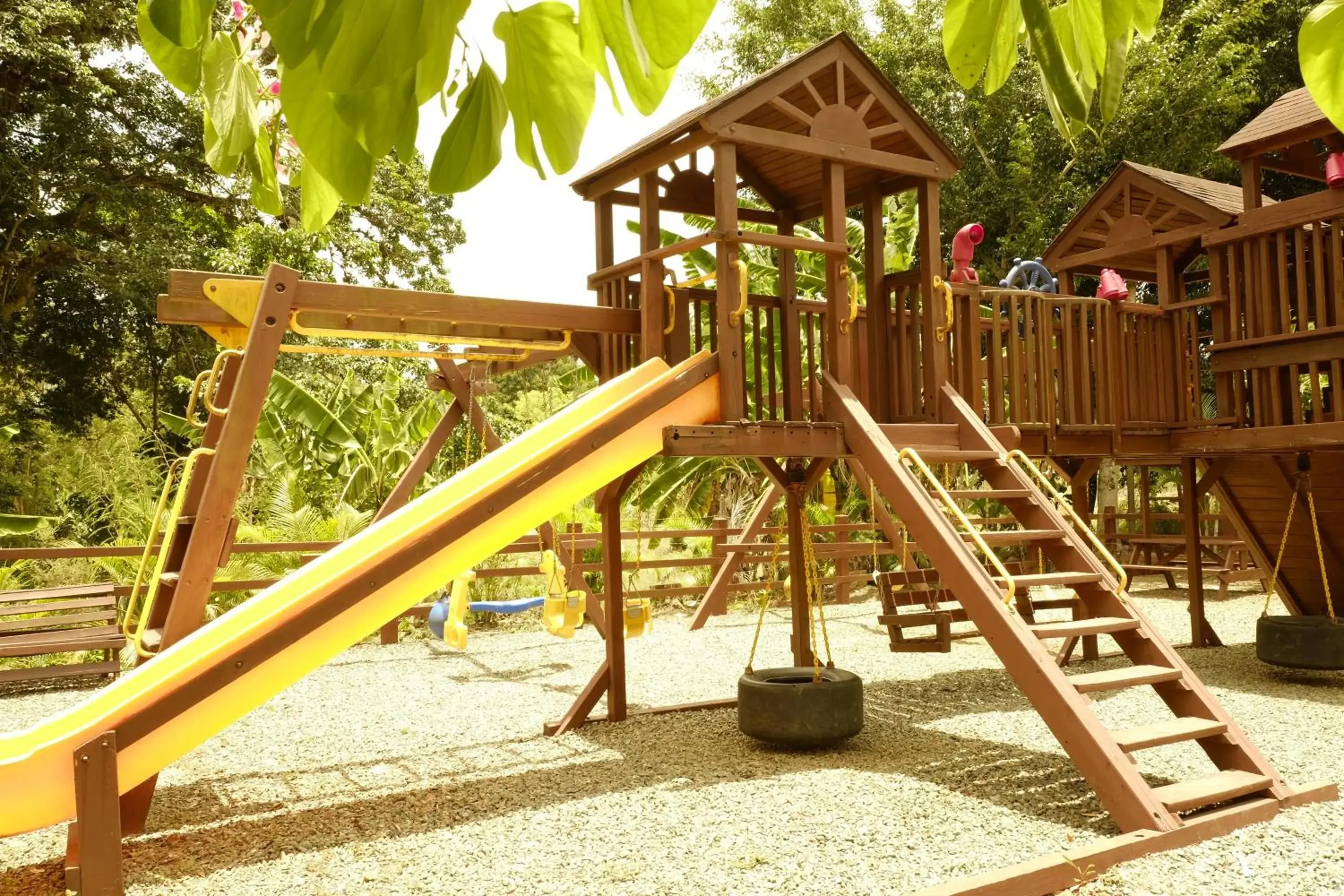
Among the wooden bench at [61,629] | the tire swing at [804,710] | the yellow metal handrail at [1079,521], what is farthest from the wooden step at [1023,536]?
the wooden bench at [61,629]

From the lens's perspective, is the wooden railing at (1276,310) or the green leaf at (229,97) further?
the wooden railing at (1276,310)

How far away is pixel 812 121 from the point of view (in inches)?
276

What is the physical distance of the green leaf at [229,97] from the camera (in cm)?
116

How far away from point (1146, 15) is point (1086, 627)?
501 cm

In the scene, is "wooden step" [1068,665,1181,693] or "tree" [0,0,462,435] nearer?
"wooden step" [1068,665,1181,693]

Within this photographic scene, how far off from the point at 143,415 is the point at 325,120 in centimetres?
2247

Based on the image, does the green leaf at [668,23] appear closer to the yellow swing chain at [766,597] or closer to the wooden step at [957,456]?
the yellow swing chain at [766,597]

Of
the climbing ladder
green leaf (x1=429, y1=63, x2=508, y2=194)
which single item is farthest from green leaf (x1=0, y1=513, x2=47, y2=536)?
green leaf (x1=429, y1=63, x2=508, y2=194)

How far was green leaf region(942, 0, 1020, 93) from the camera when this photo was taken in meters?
1.09

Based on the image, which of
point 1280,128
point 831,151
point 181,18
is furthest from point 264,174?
point 1280,128

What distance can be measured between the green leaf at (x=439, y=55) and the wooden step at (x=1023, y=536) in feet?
18.6

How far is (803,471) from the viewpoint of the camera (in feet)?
25.8

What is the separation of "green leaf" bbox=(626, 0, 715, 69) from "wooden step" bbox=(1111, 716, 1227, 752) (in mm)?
4928

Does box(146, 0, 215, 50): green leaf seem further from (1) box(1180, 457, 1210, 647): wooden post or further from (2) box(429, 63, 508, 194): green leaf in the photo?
(1) box(1180, 457, 1210, 647): wooden post
